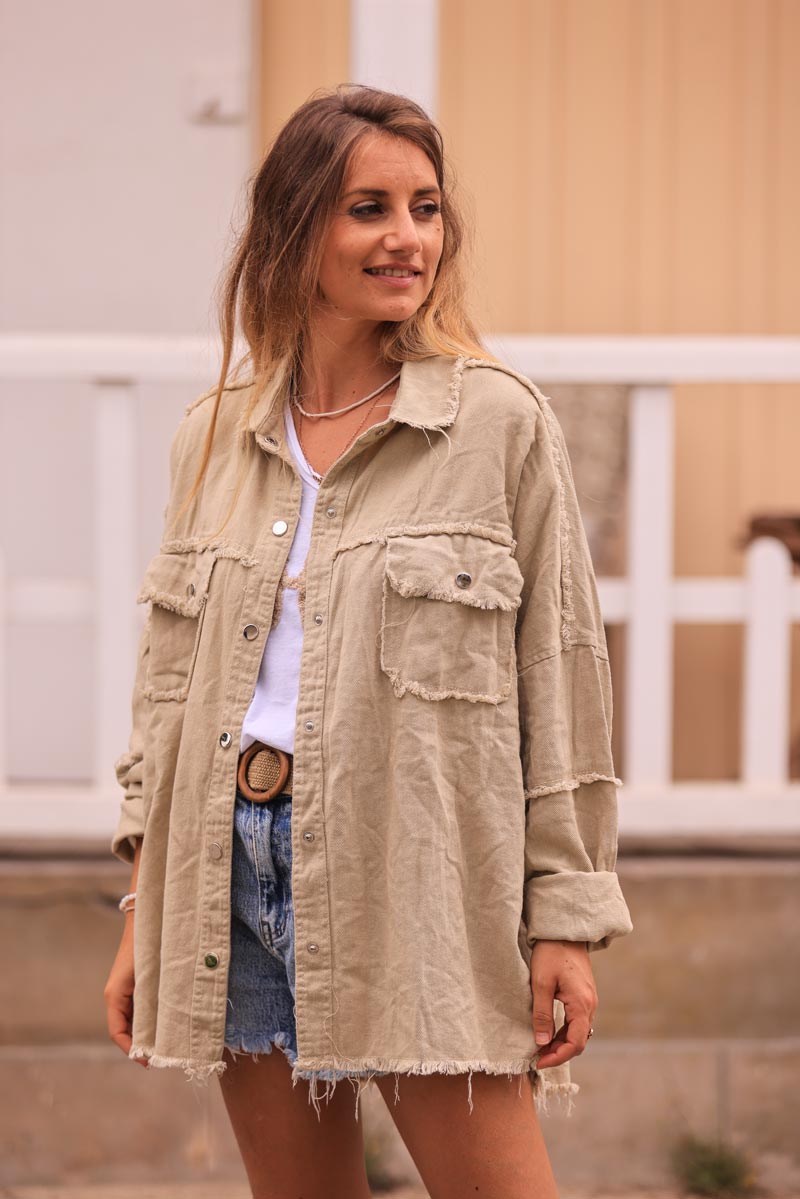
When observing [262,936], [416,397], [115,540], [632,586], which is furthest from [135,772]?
[632,586]

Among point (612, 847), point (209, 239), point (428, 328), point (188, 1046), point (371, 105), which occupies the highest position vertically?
point (209, 239)

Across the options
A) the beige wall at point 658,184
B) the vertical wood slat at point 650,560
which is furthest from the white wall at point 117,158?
the vertical wood slat at point 650,560

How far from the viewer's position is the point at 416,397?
1.96 m

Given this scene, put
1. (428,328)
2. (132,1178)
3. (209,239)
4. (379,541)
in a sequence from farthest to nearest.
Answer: (209,239)
(132,1178)
(428,328)
(379,541)

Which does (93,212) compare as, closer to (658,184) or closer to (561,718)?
(658,184)

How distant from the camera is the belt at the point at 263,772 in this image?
6.31 ft

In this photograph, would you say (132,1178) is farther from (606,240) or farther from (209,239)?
(606,240)

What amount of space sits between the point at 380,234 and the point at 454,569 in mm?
Result: 453

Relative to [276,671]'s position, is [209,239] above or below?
above

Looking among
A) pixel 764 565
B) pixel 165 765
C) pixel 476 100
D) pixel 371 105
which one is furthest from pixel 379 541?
pixel 476 100

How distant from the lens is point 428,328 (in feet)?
6.70

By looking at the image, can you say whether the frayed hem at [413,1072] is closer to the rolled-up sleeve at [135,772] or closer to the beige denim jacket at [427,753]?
the beige denim jacket at [427,753]

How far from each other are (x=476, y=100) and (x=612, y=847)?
3.70 meters

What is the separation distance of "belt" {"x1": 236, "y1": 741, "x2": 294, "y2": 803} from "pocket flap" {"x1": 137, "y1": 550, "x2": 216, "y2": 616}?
0.74 feet
